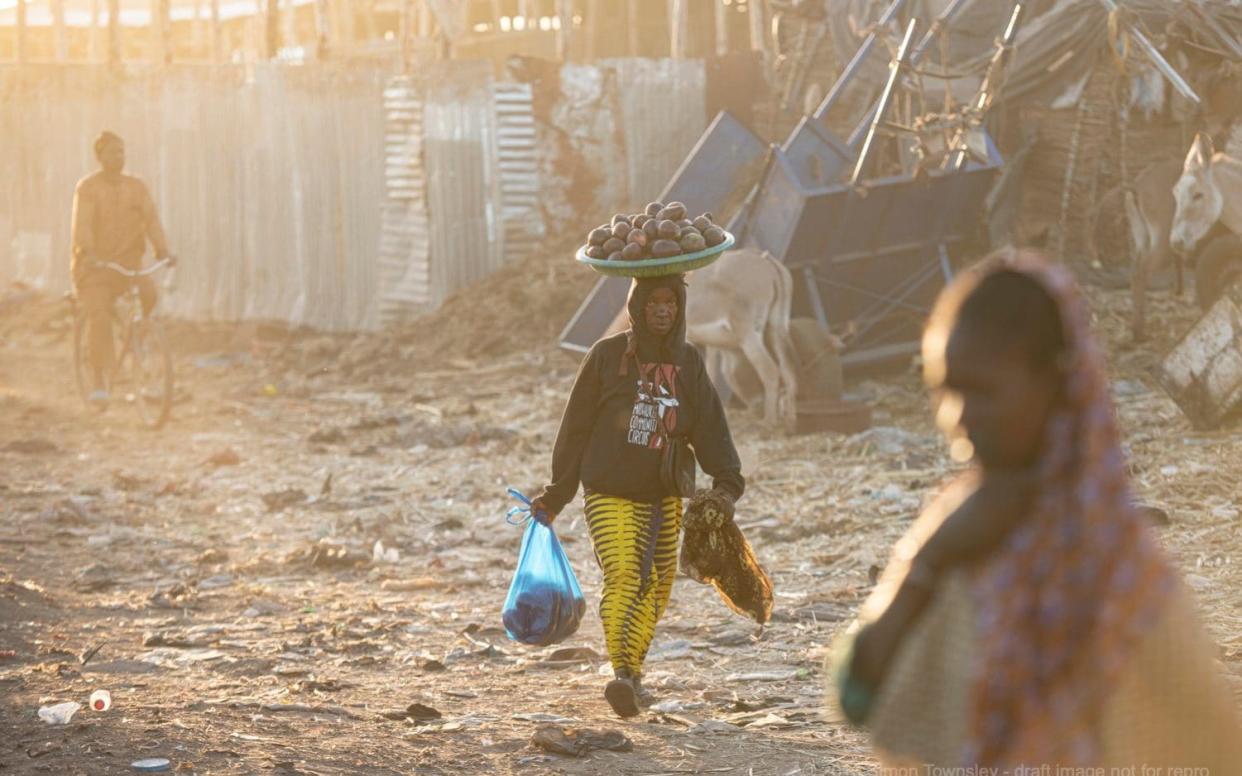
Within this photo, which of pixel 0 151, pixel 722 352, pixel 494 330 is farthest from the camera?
pixel 0 151

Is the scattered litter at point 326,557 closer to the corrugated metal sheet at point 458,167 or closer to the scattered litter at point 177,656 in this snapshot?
the scattered litter at point 177,656

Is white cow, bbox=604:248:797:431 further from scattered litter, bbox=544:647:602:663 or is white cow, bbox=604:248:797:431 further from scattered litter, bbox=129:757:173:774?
scattered litter, bbox=129:757:173:774

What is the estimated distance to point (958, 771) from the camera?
2.51 meters

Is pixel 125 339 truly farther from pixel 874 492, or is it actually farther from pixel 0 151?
pixel 0 151

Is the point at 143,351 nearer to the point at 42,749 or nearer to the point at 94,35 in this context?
the point at 42,749

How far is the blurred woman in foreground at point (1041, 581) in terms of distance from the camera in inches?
95.4

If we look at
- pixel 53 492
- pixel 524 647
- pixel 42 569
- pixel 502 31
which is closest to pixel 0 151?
pixel 502 31

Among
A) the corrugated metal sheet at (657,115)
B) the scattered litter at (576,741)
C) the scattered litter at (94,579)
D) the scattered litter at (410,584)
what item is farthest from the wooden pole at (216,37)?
the scattered litter at (576,741)

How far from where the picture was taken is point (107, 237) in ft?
42.2

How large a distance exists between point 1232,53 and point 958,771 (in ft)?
39.1

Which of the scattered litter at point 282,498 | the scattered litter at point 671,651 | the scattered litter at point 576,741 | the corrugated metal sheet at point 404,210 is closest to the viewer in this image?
the scattered litter at point 576,741

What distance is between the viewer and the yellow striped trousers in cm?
570

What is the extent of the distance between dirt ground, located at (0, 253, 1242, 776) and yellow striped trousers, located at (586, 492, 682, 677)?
284 mm

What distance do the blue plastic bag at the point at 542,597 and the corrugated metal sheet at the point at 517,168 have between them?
1245cm
